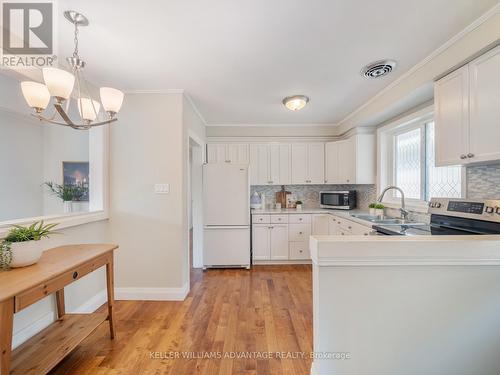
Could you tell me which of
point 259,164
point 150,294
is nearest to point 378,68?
point 259,164

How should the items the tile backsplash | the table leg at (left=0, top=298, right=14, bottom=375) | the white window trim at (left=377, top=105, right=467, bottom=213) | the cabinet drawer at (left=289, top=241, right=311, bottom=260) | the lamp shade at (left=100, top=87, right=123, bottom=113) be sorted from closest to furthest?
the table leg at (left=0, top=298, right=14, bottom=375), the lamp shade at (left=100, top=87, right=123, bottom=113), the white window trim at (left=377, top=105, right=467, bottom=213), the cabinet drawer at (left=289, top=241, right=311, bottom=260), the tile backsplash

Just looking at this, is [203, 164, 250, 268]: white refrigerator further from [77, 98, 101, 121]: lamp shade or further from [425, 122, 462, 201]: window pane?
[425, 122, 462, 201]: window pane

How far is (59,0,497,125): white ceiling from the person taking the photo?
1450 mm

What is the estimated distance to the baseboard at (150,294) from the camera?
266 cm

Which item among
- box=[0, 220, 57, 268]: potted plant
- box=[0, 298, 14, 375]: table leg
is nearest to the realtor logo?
box=[0, 220, 57, 268]: potted plant

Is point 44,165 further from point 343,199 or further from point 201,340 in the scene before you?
point 343,199

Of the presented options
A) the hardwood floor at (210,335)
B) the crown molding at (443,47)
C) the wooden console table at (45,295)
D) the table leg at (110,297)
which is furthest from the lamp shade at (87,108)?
the crown molding at (443,47)

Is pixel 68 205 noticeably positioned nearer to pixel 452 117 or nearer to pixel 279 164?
pixel 279 164

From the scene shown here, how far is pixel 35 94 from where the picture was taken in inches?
54.2

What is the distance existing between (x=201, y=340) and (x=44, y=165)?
2.85 m

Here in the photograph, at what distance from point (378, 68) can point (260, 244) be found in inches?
110

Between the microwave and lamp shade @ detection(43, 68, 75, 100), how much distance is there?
366cm

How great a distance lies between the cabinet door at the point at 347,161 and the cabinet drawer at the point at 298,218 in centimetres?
84

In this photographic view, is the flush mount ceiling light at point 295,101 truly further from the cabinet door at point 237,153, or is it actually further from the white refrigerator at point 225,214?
the cabinet door at point 237,153
